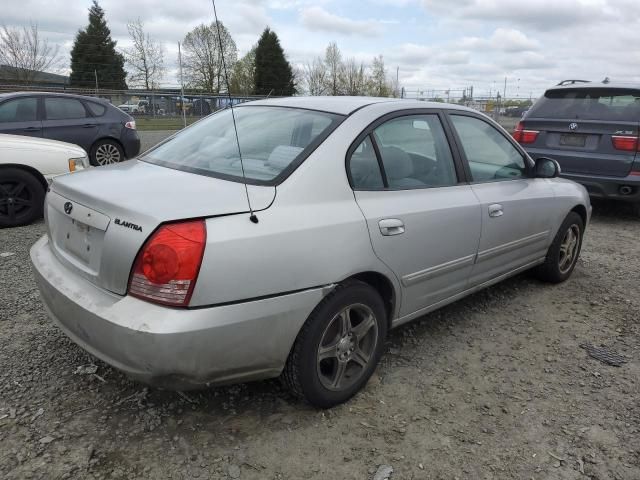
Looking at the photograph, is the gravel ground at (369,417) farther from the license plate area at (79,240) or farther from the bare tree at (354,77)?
the bare tree at (354,77)

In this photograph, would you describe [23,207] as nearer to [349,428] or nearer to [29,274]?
[29,274]

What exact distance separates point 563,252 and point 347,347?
8.98 ft

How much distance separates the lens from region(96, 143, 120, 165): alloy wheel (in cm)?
875

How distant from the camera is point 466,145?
11.3 feet

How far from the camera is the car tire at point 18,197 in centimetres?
564

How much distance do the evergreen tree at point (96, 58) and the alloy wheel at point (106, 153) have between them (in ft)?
110

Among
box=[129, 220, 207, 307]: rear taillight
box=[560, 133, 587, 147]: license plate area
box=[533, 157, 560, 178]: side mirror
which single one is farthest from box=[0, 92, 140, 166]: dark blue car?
box=[533, 157, 560, 178]: side mirror

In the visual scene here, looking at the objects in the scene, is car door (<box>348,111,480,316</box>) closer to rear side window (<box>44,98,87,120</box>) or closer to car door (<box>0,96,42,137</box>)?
car door (<box>0,96,42,137</box>)

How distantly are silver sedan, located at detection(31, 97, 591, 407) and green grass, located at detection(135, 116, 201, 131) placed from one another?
2126cm

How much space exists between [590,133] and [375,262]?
521 centimetres

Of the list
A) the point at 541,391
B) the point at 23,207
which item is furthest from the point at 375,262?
the point at 23,207

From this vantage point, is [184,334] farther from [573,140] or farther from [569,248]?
[573,140]

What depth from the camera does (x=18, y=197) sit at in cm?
572

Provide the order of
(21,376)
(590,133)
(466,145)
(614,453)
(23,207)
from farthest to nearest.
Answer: (590,133), (23,207), (466,145), (21,376), (614,453)
